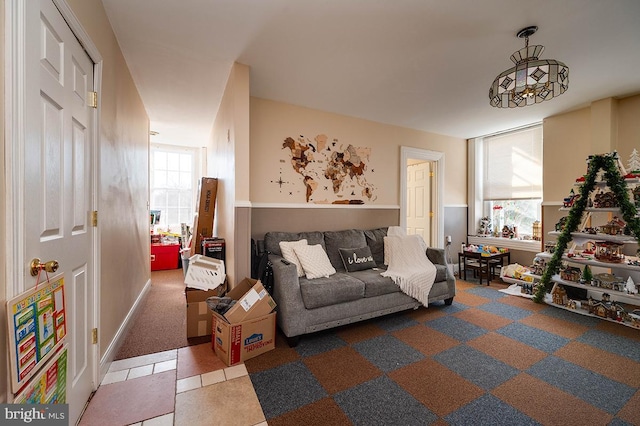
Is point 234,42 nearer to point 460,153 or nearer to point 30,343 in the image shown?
point 30,343

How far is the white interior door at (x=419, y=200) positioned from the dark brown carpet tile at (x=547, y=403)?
3298mm

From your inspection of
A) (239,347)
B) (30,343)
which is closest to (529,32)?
(239,347)

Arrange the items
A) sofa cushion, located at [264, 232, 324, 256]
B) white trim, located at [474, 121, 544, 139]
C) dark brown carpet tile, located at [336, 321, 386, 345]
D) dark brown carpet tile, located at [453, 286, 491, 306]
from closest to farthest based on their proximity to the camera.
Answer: dark brown carpet tile, located at [336, 321, 386, 345] → sofa cushion, located at [264, 232, 324, 256] → dark brown carpet tile, located at [453, 286, 491, 306] → white trim, located at [474, 121, 544, 139]

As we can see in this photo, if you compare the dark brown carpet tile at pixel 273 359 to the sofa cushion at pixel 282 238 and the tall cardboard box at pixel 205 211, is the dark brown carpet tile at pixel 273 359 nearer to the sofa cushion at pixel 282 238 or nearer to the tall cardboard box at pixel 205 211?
the sofa cushion at pixel 282 238

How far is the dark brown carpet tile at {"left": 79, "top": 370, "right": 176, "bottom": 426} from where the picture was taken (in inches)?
60.2

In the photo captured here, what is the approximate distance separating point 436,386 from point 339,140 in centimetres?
310

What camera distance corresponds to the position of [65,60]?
4.49 ft

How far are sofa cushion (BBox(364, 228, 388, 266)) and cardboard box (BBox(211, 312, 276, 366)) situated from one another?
178 cm

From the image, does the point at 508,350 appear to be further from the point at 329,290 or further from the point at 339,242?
the point at 339,242

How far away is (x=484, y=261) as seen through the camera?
4.38m

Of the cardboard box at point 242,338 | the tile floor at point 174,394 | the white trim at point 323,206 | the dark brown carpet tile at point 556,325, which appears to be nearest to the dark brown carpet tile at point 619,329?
the dark brown carpet tile at point 556,325

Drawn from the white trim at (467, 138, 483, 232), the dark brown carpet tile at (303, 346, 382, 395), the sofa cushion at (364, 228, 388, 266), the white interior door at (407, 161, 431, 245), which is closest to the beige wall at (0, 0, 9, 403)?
the dark brown carpet tile at (303, 346, 382, 395)

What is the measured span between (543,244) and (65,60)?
547 centimetres

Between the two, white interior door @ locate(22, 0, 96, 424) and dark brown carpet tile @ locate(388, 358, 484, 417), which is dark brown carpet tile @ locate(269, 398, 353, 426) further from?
white interior door @ locate(22, 0, 96, 424)
